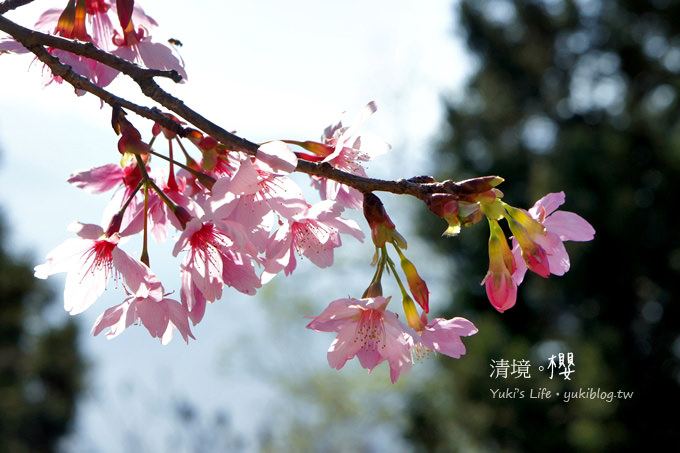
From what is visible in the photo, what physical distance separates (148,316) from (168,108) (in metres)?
0.16

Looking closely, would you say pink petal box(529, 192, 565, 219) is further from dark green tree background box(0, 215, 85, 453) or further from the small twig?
dark green tree background box(0, 215, 85, 453)

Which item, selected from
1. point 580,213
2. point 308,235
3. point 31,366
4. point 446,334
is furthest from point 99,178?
point 580,213

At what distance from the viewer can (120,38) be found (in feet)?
1.98

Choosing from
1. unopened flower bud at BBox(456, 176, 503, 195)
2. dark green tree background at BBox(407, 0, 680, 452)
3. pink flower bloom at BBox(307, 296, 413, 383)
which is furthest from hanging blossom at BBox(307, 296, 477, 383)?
dark green tree background at BBox(407, 0, 680, 452)

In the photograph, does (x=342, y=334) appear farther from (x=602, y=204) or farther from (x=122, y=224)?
(x=602, y=204)

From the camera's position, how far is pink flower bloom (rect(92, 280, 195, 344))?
1.70 ft

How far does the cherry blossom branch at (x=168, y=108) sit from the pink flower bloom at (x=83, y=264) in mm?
101

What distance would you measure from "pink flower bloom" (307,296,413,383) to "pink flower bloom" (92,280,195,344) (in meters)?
0.09

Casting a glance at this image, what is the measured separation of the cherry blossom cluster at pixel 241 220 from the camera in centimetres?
45

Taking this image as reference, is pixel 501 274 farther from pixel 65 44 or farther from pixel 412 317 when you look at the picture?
pixel 65 44

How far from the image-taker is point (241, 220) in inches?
19.3

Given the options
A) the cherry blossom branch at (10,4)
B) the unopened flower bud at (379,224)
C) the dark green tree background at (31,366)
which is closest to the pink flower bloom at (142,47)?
the cherry blossom branch at (10,4)

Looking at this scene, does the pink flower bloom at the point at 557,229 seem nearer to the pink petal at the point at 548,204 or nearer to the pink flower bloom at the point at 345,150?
the pink petal at the point at 548,204

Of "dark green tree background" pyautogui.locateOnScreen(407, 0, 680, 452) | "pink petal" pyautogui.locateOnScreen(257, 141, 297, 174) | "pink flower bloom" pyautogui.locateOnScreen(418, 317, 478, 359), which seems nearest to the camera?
"pink petal" pyautogui.locateOnScreen(257, 141, 297, 174)
